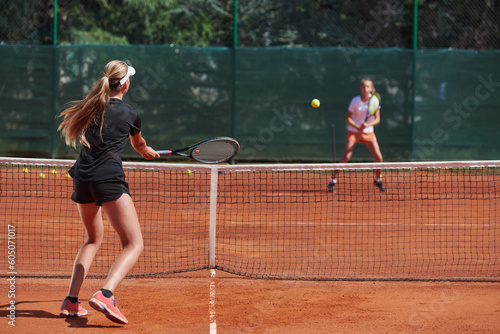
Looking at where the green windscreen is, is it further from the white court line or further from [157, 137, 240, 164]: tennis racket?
[157, 137, 240, 164]: tennis racket

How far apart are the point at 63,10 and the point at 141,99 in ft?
11.4

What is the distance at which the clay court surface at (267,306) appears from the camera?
421cm

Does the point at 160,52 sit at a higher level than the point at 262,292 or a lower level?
higher

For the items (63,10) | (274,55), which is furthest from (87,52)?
(274,55)

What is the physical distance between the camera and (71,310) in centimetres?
426

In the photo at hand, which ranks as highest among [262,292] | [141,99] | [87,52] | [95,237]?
[87,52]

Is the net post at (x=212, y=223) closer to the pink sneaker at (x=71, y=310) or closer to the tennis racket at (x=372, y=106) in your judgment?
the pink sneaker at (x=71, y=310)

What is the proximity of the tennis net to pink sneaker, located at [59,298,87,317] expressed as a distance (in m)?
1.03

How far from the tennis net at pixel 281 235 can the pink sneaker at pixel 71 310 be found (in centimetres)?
103

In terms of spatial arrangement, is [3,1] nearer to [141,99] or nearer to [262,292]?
[141,99]

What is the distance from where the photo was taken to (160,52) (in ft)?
40.6

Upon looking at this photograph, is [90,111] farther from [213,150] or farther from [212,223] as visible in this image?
[212,223]

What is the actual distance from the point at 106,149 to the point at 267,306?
5.39 ft

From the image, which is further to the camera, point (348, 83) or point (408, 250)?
point (348, 83)
